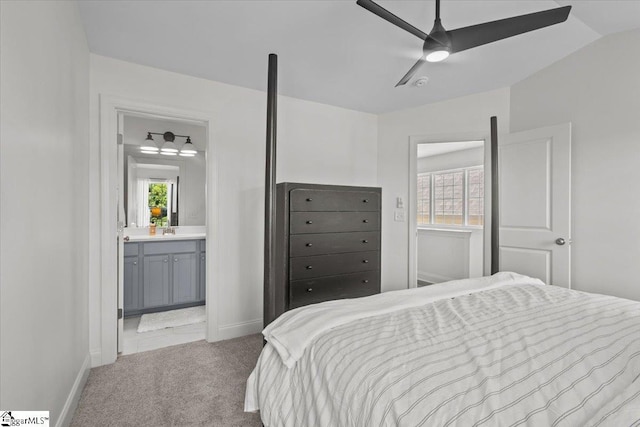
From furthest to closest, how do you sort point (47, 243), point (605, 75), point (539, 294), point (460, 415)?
point (605, 75)
point (539, 294)
point (47, 243)
point (460, 415)

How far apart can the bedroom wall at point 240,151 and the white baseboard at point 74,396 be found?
0.23 meters

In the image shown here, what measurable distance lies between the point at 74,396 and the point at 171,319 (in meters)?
1.69

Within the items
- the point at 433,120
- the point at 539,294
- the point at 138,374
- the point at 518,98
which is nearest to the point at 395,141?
the point at 433,120

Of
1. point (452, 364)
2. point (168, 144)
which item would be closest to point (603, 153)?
point (452, 364)

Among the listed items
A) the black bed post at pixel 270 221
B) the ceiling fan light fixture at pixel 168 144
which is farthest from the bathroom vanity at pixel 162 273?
the black bed post at pixel 270 221

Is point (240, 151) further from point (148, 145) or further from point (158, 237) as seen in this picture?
point (148, 145)

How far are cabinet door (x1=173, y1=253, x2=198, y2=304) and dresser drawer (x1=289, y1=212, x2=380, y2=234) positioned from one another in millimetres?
1833

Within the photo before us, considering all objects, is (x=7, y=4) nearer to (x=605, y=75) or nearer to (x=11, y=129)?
(x=11, y=129)

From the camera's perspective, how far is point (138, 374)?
234 centimetres

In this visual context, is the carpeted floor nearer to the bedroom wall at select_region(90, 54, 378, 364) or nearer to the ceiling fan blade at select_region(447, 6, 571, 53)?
the bedroom wall at select_region(90, 54, 378, 364)

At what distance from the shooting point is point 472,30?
1691mm

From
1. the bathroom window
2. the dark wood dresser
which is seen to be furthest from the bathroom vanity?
the dark wood dresser

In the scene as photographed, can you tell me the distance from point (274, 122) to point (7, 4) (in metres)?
1.27

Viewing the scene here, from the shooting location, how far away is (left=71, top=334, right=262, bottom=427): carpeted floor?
5.99ft
